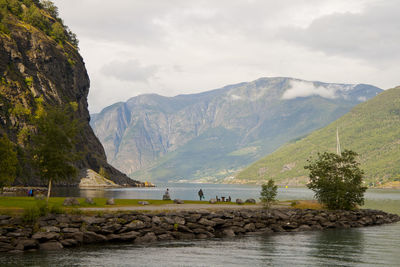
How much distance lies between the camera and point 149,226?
180 feet

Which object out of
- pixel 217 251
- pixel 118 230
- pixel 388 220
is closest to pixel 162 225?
pixel 118 230

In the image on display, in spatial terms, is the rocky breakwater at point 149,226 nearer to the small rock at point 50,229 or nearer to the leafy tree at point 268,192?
the small rock at point 50,229

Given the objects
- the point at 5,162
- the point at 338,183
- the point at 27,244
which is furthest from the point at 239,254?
the point at 338,183

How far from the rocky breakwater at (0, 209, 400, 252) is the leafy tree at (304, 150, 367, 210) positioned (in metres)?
6.66

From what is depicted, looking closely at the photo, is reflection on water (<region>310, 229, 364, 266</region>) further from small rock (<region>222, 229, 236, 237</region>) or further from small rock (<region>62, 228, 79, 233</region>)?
small rock (<region>62, 228, 79, 233</region>)

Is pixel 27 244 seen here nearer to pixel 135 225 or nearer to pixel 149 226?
pixel 135 225

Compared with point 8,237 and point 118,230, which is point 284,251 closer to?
point 118,230

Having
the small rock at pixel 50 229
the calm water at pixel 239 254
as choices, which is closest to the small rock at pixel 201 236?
the calm water at pixel 239 254

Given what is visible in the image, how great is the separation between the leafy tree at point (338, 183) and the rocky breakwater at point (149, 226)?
6657 millimetres

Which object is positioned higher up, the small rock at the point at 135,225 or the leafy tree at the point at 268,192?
the leafy tree at the point at 268,192

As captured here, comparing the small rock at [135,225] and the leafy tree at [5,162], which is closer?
the small rock at [135,225]

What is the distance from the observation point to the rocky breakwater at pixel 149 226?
46344 mm

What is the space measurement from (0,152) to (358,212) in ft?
204

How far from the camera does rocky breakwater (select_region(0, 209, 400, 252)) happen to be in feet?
152
